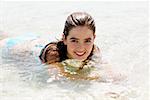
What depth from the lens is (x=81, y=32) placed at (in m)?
3.79

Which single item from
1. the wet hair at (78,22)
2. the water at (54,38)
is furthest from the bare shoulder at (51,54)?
the wet hair at (78,22)

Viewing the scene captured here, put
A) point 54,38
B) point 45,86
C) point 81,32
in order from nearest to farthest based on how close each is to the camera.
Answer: point 45,86, point 81,32, point 54,38

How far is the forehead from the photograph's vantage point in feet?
12.4

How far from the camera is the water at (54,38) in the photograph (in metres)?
3.47

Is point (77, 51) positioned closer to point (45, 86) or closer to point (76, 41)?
point (76, 41)

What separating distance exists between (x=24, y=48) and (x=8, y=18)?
2.27 meters

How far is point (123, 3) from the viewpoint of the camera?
27.8 feet

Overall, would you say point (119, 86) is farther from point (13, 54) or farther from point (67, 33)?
point (13, 54)

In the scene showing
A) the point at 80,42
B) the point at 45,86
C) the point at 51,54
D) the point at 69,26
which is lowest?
the point at 45,86

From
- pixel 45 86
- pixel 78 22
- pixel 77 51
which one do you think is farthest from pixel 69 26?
pixel 45 86

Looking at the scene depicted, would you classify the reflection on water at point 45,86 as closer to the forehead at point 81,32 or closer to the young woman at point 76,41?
the young woman at point 76,41

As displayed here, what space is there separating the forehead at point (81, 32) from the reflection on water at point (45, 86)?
417mm

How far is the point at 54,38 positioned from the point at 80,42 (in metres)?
1.54

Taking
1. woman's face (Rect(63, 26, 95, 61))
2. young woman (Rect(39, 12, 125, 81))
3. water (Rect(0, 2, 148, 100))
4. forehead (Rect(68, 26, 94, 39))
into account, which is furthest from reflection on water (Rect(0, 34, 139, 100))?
forehead (Rect(68, 26, 94, 39))
